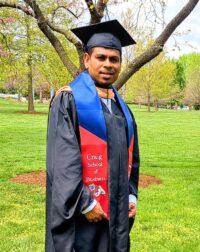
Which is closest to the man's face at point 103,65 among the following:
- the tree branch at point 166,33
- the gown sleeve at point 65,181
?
the gown sleeve at point 65,181

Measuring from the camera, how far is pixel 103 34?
10.2 feet

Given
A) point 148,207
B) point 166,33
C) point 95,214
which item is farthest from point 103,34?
point 166,33

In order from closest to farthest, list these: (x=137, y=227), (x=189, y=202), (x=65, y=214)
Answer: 1. (x=65, y=214)
2. (x=137, y=227)
3. (x=189, y=202)

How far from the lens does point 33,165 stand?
33.9 ft

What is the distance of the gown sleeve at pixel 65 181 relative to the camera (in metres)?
2.71

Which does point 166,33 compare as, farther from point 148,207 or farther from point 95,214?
point 95,214

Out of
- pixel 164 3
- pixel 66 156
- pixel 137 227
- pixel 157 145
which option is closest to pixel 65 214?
pixel 66 156

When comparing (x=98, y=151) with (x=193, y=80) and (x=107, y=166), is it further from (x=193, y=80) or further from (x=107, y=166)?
(x=193, y=80)

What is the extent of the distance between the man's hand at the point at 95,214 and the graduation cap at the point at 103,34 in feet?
3.54

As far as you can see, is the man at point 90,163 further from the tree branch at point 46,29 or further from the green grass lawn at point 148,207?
the tree branch at point 46,29

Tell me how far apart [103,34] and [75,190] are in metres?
1.11

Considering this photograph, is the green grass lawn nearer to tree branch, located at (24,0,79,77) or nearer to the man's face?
tree branch, located at (24,0,79,77)

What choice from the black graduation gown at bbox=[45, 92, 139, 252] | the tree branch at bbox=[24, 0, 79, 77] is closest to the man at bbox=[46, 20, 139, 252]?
the black graduation gown at bbox=[45, 92, 139, 252]

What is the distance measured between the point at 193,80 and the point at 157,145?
5045 cm
